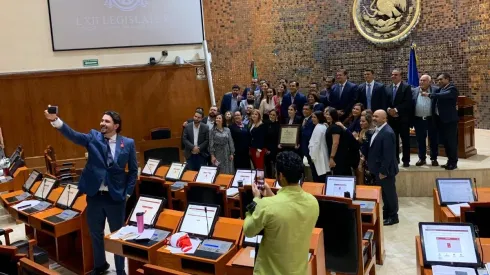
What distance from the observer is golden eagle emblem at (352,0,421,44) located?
10.3 meters

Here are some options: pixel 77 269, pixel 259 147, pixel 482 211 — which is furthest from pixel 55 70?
pixel 482 211

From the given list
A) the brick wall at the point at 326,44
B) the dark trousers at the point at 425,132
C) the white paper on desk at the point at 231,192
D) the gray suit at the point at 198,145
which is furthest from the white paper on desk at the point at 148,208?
the brick wall at the point at 326,44

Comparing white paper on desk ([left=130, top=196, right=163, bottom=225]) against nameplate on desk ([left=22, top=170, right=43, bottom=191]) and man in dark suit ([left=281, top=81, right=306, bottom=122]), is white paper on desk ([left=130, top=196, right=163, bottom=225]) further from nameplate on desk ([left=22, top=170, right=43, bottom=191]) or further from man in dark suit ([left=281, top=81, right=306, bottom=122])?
man in dark suit ([left=281, top=81, right=306, bottom=122])

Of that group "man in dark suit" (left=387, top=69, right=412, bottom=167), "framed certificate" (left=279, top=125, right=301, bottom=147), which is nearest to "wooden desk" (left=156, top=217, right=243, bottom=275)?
"framed certificate" (left=279, top=125, right=301, bottom=147)

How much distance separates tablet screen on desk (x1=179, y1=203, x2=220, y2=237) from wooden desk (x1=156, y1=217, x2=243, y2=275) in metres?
0.06

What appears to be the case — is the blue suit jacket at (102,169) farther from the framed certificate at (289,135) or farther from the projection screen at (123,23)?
the projection screen at (123,23)

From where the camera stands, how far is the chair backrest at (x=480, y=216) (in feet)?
11.1

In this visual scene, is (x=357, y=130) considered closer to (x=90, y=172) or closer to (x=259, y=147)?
(x=259, y=147)

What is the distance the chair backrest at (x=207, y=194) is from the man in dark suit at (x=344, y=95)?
3513 millimetres

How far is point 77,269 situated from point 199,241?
187cm

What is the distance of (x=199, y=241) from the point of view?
11.8ft

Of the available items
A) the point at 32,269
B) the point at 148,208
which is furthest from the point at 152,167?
the point at 32,269

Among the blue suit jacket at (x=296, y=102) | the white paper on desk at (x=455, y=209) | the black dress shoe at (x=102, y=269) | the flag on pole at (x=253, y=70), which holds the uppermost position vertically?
the flag on pole at (x=253, y=70)

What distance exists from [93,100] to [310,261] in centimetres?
794
